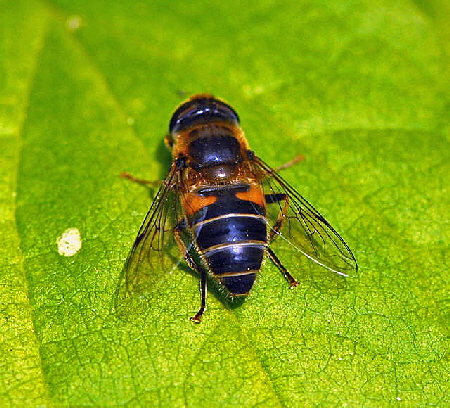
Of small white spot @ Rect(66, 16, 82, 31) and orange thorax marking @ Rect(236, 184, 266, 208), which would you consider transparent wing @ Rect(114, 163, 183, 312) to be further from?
small white spot @ Rect(66, 16, 82, 31)

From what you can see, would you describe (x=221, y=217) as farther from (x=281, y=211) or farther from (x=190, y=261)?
(x=281, y=211)

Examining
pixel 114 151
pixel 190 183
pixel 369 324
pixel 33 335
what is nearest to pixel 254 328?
pixel 369 324

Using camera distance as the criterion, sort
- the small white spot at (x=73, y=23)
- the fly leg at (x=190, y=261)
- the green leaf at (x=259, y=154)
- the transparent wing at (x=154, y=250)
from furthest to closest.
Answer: the small white spot at (x=73, y=23), the fly leg at (x=190, y=261), the transparent wing at (x=154, y=250), the green leaf at (x=259, y=154)

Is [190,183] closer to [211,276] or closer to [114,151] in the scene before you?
[211,276]

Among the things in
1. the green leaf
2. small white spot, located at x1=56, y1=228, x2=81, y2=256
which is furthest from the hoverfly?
small white spot, located at x1=56, y1=228, x2=81, y2=256

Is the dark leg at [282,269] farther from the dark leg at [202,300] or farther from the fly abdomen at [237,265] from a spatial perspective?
the dark leg at [202,300]

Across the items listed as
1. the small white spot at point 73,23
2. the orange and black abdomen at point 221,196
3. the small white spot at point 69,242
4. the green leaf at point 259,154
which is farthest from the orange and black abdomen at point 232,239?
the small white spot at point 73,23

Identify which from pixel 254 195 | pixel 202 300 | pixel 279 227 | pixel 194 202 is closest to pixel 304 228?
pixel 279 227
